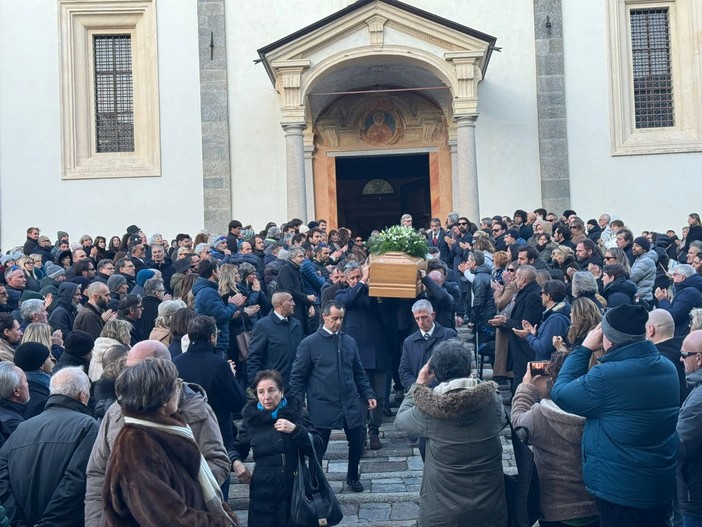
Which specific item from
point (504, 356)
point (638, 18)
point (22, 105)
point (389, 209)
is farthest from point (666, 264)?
point (22, 105)

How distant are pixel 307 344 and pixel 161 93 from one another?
13.5m

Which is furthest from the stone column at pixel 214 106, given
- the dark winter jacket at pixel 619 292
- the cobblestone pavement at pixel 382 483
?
the dark winter jacket at pixel 619 292

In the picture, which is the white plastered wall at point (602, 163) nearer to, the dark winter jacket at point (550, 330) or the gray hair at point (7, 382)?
the dark winter jacket at point (550, 330)

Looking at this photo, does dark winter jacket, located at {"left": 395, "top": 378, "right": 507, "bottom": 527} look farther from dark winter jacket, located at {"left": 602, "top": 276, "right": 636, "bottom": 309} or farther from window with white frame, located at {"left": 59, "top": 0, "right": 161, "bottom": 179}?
window with white frame, located at {"left": 59, "top": 0, "right": 161, "bottom": 179}

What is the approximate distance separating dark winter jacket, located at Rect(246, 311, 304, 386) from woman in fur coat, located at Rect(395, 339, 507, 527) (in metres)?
3.52

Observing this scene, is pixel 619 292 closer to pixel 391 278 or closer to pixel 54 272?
pixel 391 278

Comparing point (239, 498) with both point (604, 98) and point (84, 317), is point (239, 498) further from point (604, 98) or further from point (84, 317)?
point (604, 98)

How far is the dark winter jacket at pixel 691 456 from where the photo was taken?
18.6 ft

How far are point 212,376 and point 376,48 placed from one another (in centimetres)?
1244

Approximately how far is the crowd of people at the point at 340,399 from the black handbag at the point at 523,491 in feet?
0.28

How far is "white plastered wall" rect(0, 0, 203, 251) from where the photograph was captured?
66.8 feet

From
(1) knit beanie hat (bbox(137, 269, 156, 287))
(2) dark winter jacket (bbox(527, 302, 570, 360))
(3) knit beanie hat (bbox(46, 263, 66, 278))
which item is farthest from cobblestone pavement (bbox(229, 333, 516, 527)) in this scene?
(3) knit beanie hat (bbox(46, 263, 66, 278))

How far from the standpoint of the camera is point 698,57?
20469 mm

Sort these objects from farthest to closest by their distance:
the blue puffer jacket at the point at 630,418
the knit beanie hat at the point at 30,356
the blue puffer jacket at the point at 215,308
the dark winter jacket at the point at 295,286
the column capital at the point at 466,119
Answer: the column capital at the point at 466,119
the dark winter jacket at the point at 295,286
the blue puffer jacket at the point at 215,308
the knit beanie hat at the point at 30,356
the blue puffer jacket at the point at 630,418
